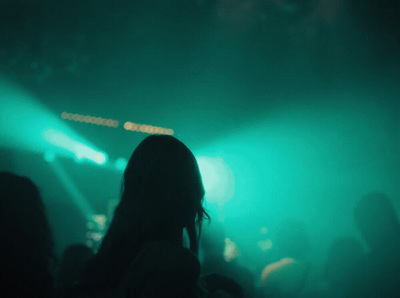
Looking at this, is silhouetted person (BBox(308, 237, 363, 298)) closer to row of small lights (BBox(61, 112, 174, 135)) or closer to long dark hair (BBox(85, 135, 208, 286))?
long dark hair (BBox(85, 135, 208, 286))

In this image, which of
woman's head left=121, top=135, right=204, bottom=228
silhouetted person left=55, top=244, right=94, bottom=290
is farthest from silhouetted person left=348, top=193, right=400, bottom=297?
silhouetted person left=55, top=244, right=94, bottom=290

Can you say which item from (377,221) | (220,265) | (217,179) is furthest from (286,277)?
(217,179)

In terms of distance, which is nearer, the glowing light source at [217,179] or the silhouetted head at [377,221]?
the silhouetted head at [377,221]

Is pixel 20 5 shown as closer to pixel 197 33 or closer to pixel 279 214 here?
pixel 197 33

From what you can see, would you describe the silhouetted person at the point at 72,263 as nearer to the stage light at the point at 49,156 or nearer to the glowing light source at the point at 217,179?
the glowing light source at the point at 217,179

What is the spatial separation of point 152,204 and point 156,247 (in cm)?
27

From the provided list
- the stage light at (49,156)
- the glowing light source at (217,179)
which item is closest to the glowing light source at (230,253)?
the glowing light source at (217,179)

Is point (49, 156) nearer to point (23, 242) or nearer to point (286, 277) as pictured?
point (23, 242)

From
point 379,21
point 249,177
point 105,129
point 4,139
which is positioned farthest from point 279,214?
point 4,139

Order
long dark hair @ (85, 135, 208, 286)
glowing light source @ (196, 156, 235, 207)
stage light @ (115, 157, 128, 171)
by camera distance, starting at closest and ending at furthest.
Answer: long dark hair @ (85, 135, 208, 286) → glowing light source @ (196, 156, 235, 207) → stage light @ (115, 157, 128, 171)

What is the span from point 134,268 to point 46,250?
155 cm

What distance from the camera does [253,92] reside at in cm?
814

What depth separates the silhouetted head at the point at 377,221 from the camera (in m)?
2.51

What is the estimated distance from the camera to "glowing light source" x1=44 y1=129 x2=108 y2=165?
1116 centimetres
